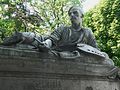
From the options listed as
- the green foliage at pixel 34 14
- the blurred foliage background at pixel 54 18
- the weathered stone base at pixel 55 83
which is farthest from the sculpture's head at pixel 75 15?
the green foliage at pixel 34 14

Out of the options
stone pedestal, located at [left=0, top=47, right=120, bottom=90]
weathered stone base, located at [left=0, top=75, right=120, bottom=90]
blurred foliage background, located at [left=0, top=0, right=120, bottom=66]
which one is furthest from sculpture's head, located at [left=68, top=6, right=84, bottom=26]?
blurred foliage background, located at [left=0, top=0, right=120, bottom=66]

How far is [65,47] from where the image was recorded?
9750 mm

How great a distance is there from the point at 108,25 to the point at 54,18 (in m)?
5.10

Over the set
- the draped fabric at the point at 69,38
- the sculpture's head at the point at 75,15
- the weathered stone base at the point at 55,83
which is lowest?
the weathered stone base at the point at 55,83

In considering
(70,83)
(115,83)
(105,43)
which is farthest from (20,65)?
(105,43)

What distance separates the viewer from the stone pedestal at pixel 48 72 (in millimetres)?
8148

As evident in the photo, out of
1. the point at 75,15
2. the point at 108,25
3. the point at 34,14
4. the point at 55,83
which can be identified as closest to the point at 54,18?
the point at 34,14

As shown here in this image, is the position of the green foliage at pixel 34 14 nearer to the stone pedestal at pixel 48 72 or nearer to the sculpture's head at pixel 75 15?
the sculpture's head at pixel 75 15

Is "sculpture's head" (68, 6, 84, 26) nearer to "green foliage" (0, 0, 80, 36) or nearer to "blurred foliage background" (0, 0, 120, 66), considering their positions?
"blurred foliage background" (0, 0, 120, 66)

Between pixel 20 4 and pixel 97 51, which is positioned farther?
pixel 20 4

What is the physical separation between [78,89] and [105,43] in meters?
18.3

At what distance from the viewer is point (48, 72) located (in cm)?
871

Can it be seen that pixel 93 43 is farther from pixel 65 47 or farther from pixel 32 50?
pixel 32 50

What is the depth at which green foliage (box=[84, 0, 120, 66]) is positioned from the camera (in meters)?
25.6
